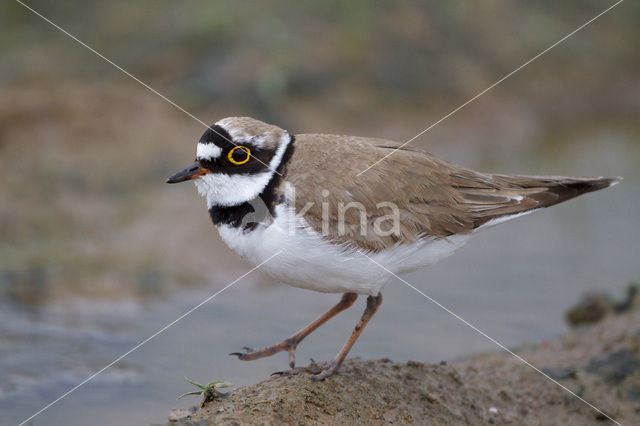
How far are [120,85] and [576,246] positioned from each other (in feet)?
23.5

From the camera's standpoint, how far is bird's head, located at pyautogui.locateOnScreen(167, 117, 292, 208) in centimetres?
535

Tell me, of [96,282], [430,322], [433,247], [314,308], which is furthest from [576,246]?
[96,282]

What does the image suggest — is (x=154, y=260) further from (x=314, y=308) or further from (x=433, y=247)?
(x=433, y=247)

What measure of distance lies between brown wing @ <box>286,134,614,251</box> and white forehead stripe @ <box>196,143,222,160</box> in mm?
502

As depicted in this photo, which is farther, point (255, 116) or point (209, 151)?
point (255, 116)

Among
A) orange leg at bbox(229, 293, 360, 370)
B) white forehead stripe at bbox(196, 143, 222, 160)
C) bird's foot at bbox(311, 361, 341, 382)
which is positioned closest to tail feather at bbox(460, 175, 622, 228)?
orange leg at bbox(229, 293, 360, 370)

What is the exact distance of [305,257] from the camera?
5.11 meters

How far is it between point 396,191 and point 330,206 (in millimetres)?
551

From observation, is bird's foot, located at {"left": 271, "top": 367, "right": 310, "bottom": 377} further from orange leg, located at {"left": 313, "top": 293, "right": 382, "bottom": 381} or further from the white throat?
the white throat

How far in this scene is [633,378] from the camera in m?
6.40

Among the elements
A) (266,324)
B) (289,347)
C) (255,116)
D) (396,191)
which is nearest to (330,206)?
(396,191)

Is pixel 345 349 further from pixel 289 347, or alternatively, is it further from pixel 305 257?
pixel 305 257

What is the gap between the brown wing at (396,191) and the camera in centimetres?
531

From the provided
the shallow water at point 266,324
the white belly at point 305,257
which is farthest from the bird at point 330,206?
the shallow water at point 266,324
